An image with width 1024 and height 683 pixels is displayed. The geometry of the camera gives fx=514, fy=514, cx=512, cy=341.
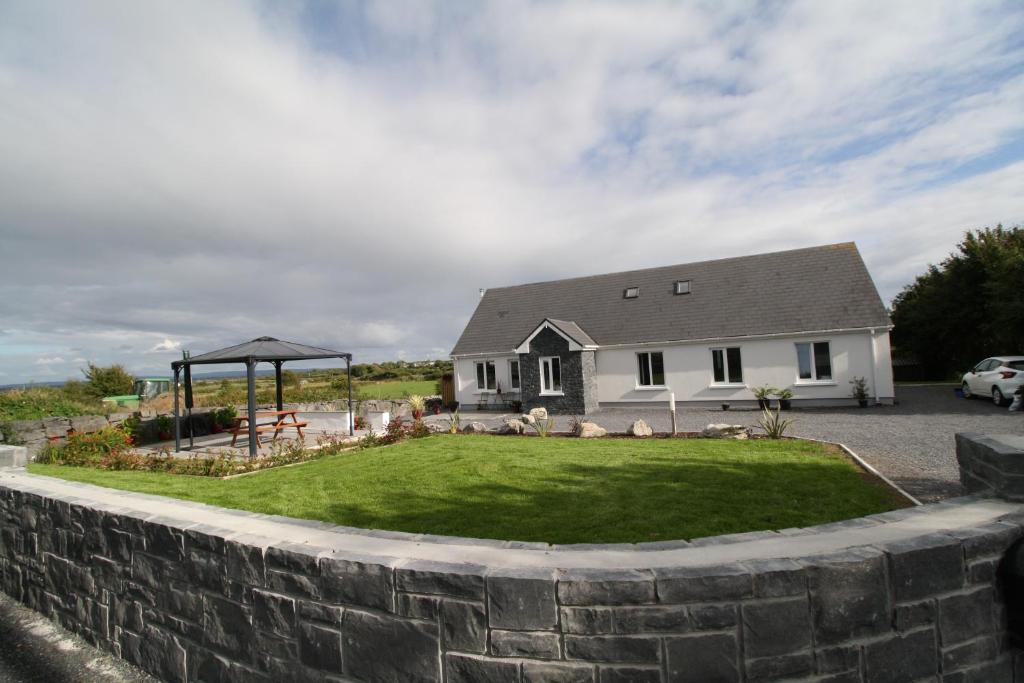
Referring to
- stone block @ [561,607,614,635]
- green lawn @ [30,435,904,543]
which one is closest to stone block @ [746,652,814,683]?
stone block @ [561,607,614,635]

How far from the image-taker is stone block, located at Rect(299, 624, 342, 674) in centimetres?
306

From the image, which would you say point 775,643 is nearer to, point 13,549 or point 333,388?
point 13,549

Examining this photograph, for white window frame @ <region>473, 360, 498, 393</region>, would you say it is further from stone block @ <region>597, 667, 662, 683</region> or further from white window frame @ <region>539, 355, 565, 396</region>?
stone block @ <region>597, 667, 662, 683</region>

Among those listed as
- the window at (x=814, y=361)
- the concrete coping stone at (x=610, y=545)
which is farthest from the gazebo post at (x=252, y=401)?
the window at (x=814, y=361)

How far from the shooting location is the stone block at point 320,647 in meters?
3.06

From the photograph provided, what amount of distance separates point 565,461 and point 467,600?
619 cm

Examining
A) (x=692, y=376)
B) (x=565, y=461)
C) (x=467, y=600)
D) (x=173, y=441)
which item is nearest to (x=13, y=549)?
(x=467, y=600)

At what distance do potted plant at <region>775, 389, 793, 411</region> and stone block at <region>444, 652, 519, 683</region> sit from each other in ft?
62.7

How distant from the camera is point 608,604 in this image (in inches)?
101

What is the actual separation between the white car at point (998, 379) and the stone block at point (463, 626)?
1907 centimetres

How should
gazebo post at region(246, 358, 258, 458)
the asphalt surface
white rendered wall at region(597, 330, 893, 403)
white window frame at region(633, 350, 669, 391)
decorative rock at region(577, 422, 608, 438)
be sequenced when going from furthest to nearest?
white window frame at region(633, 350, 669, 391) → white rendered wall at region(597, 330, 893, 403) → decorative rock at region(577, 422, 608, 438) → gazebo post at region(246, 358, 258, 458) → the asphalt surface

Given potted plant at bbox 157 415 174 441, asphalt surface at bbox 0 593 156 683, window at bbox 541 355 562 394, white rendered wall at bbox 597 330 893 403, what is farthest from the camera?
window at bbox 541 355 562 394

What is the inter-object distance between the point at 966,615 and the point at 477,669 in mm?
2728

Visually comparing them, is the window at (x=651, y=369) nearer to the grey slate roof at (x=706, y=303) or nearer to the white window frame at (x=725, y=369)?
the grey slate roof at (x=706, y=303)
